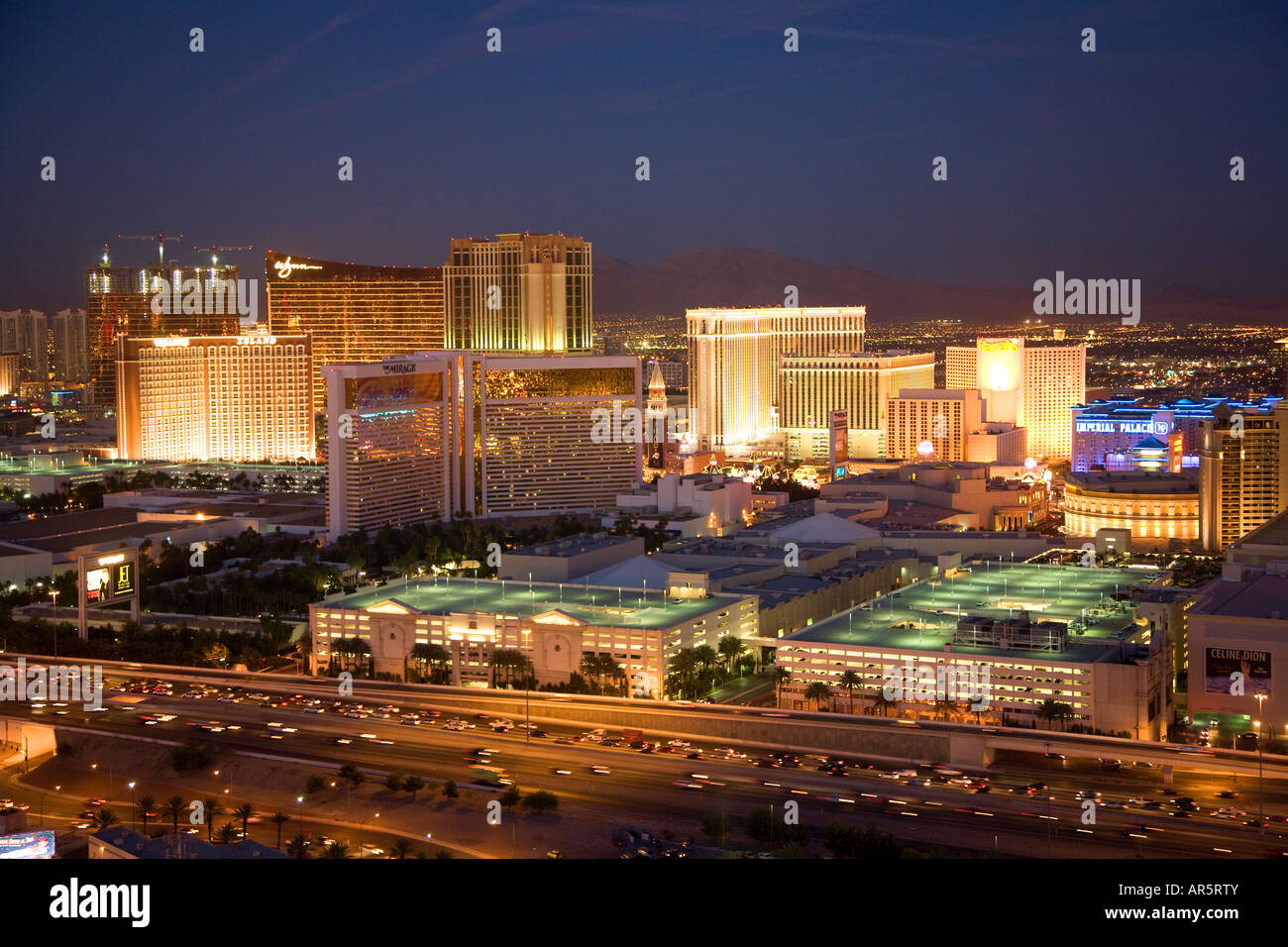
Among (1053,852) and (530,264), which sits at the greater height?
(530,264)

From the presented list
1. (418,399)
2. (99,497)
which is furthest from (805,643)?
(99,497)

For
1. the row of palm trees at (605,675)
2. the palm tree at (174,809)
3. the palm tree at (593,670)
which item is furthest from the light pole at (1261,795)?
the palm tree at (174,809)

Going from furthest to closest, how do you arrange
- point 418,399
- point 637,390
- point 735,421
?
1. point 735,421
2. point 637,390
3. point 418,399

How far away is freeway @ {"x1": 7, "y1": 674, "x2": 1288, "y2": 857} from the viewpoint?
1323 centimetres

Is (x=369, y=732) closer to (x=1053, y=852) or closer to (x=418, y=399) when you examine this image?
(x=1053, y=852)

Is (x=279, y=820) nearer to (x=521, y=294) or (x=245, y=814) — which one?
(x=245, y=814)

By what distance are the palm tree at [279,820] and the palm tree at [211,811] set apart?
510 mm

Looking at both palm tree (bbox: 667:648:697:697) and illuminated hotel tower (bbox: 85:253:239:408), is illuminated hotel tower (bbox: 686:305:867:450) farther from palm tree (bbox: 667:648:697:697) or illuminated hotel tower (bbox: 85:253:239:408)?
palm tree (bbox: 667:648:697:697)

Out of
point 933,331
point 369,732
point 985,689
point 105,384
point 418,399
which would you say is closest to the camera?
point 369,732

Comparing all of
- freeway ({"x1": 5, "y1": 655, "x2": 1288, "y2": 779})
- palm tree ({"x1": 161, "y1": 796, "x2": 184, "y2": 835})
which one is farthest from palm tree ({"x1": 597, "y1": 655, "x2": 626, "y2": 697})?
palm tree ({"x1": 161, "y1": 796, "x2": 184, "y2": 835})

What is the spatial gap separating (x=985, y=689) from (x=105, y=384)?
57.0 m

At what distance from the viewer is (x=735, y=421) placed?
5688cm

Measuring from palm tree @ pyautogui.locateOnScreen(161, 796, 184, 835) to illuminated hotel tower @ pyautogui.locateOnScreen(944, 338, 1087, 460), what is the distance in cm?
4588

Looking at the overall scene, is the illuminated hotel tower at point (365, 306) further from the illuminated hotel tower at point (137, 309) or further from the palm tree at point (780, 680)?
the palm tree at point (780, 680)
